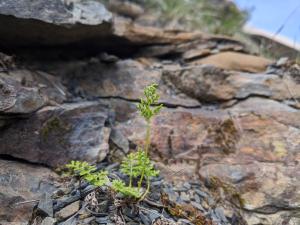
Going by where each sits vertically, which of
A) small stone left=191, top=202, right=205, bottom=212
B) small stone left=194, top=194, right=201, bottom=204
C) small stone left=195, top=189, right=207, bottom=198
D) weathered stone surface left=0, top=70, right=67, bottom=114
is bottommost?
small stone left=191, top=202, right=205, bottom=212

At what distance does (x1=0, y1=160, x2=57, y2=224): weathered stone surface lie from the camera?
226 cm

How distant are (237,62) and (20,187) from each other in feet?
8.45

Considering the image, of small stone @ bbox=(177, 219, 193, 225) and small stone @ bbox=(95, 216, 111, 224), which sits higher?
small stone @ bbox=(95, 216, 111, 224)

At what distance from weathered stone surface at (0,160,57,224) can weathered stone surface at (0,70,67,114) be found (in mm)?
409

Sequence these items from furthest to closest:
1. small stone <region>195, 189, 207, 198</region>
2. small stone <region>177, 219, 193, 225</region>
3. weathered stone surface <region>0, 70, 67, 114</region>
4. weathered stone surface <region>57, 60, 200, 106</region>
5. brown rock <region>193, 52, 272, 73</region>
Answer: brown rock <region>193, 52, 272, 73</region>, weathered stone surface <region>57, 60, 200, 106</region>, small stone <region>195, 189, 207, 198</region>, weathered stone surface <region>0, 70, 67, 114</region>, small stone <region>177, 219, 193, 225</region>

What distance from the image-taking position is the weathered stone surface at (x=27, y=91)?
2.56m

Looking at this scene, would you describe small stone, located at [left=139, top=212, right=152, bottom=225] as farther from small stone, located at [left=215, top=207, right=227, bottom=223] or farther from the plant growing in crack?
small stone, located at [left=215, top=207, right=227, bottom=223]

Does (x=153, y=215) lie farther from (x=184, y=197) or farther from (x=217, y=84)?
(x=217, y=84)

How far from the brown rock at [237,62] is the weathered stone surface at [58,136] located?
A: 1.50m

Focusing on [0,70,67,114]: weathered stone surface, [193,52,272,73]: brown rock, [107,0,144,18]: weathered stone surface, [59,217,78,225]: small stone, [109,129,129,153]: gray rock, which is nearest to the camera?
[59,217,78,225]: small stone

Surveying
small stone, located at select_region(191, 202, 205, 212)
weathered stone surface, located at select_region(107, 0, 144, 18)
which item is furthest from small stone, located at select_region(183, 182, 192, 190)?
weathered stone surface, located at select_region(107, 0, 144, 18)

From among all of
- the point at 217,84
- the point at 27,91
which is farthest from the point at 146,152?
the point at 217,84

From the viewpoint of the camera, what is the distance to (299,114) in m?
3.19

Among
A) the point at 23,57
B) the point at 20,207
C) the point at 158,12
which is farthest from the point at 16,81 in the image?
the point at 158,12
